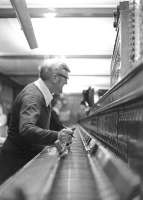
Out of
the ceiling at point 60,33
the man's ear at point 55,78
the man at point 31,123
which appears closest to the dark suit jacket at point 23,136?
the man at point 31,123

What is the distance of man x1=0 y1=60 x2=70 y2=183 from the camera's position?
2.38 metres

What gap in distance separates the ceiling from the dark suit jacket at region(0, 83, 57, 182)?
1.25 metres

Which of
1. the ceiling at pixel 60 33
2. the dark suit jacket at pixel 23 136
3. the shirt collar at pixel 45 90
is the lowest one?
the dark suit jacket at pixel 23 136

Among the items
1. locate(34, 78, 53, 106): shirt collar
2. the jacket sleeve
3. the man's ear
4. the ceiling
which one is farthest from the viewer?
the ceiling

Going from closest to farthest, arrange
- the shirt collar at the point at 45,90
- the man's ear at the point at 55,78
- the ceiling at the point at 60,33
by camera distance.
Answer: the shirt collar at the point at 45,90
the man's ear at the point at 55,78
the ceiling at the point at 60,33

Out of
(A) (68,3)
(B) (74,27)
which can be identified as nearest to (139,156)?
(A) (68,3)

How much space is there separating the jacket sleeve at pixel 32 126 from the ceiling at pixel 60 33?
1.34 metres

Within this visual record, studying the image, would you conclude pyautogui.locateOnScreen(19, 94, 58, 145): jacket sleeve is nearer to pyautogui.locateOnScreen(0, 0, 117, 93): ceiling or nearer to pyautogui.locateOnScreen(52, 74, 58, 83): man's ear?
pyautogui.locateOnScreen(52, 74, 58, 83): man's ear

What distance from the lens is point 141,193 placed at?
32.2 inches

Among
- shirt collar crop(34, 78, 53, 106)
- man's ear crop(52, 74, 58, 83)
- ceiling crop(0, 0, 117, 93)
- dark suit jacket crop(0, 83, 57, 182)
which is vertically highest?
ceiling crop(0, 0, 117, 93)

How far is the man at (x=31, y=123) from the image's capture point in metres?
2.38

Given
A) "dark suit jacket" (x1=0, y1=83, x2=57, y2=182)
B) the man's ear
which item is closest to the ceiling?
the man's ear

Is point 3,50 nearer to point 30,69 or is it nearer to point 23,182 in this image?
point 30,69

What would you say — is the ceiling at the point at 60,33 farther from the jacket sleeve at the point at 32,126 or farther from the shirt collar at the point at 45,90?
the jacket sleeve at the point at 32,126
